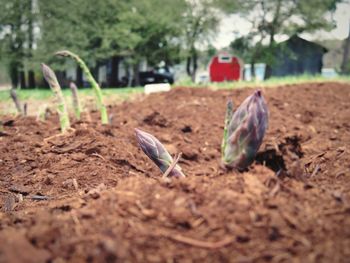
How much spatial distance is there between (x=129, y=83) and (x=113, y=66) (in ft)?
10.1

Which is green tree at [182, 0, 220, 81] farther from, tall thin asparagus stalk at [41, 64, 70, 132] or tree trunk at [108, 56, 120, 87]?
tall thin asparagus stalk at [41, 64, 70, 132]

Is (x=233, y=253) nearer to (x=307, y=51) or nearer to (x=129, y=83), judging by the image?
(x=129, y=83)

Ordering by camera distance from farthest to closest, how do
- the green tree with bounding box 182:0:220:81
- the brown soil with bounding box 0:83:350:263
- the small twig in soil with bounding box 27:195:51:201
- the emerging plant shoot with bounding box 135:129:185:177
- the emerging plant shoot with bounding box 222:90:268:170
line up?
the green tree with bounding box 182:0:220:81 < the small twig in soil with bounding box 27:195:51:201 < the emerging plant shoot with bounding box 135:129:185:177 < the emerging plant shoot with bounding box 222:90:268:170 < the brown soil with bounding box 0:83:350:263

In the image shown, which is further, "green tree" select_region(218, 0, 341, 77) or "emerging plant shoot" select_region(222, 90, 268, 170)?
"green tree" select_region(218, 0, 341, 77)

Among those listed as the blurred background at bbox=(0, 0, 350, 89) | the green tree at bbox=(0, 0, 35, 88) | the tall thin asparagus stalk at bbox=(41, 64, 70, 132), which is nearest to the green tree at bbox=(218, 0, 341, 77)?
the blurred background at bbox=(0, 0, 350, 89)

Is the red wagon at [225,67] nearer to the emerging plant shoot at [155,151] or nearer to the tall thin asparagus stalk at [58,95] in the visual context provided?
the tall thin asparagus stalk at [58,95]

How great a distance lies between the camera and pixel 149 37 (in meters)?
27.9

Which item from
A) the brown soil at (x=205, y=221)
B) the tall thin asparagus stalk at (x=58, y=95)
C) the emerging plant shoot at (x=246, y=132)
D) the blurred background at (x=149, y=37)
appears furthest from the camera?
the blurred background at (x=149, y=37)

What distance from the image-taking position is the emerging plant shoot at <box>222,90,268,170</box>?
5.61ft

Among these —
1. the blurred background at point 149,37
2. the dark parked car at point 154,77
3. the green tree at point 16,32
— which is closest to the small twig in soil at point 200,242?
the blurred background at point 149,37

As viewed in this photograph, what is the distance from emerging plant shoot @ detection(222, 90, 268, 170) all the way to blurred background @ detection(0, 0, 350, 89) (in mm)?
16688

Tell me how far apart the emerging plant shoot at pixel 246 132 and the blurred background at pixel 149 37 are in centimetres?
1669

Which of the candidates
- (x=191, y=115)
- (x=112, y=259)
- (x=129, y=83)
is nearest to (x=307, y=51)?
(x=129, y=83)

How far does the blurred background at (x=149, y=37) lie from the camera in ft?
79.8
